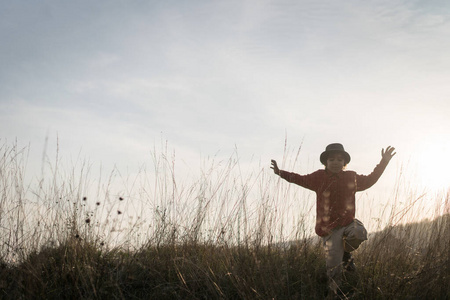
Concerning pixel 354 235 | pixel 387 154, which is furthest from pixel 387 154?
pixel 354 235

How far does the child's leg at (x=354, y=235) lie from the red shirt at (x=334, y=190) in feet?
0.20

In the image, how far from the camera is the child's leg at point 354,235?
339 cm

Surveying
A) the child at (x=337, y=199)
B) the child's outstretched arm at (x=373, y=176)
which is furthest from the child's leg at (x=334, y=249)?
the child's outstretched arm at (x=373, y=176)

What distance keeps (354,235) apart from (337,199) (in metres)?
0.42

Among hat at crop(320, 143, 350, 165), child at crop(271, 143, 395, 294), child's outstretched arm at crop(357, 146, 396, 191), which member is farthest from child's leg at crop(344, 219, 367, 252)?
hat at crop(320, 143, 350, 165)

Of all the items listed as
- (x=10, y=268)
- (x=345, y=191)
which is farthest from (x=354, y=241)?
(x=10, y=268)

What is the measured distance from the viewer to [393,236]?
4.05 metres

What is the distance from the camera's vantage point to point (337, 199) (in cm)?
370

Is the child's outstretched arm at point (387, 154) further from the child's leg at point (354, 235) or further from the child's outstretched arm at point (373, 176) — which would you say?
the child's leg at point (354, 235)

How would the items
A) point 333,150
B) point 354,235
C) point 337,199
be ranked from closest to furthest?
point 354,235 → point 337,199 → point 333,150

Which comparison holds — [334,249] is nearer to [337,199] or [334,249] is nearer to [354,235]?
[354,235]

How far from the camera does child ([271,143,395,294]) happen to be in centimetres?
343

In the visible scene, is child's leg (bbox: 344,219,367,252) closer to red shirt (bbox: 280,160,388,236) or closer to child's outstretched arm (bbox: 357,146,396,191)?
red shirt (bbox: 280,160,388,236)

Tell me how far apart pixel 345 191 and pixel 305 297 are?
1232 mm
